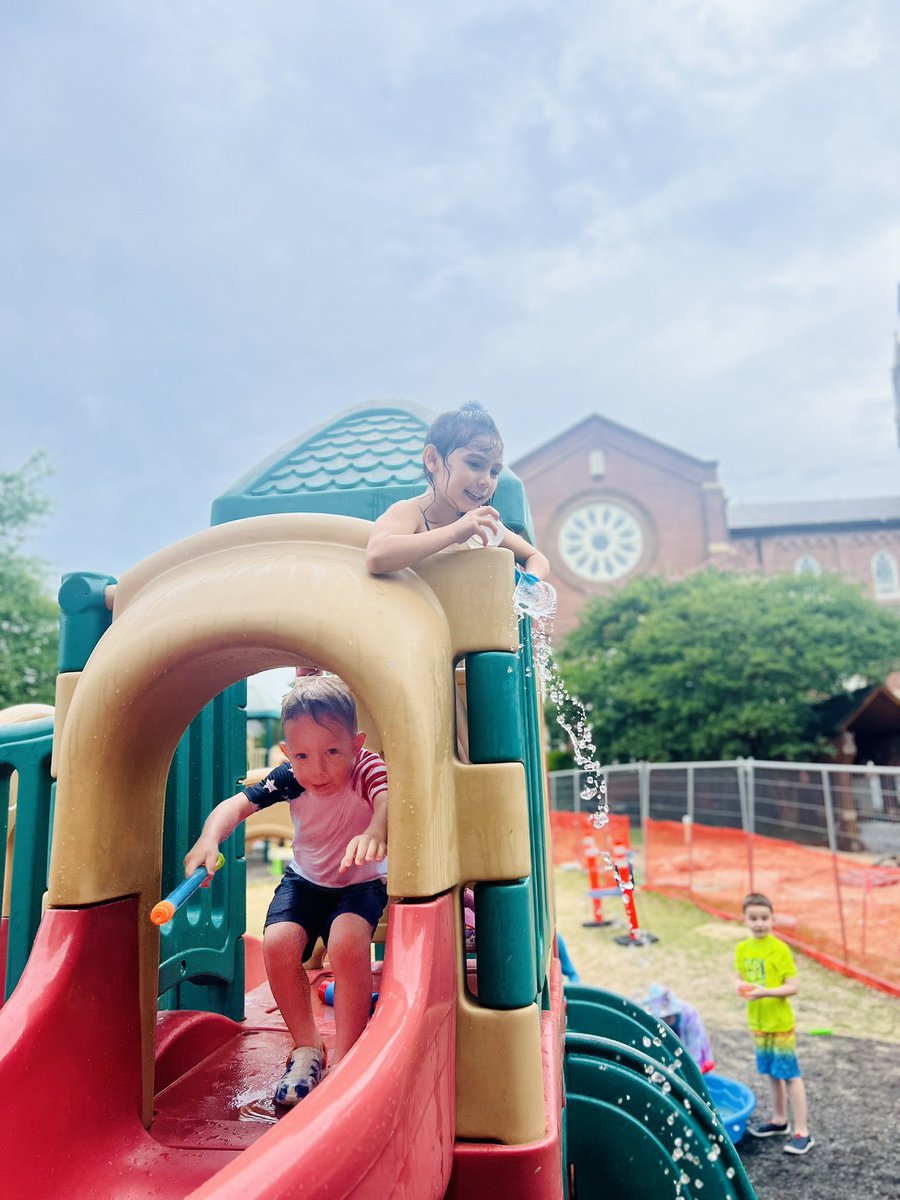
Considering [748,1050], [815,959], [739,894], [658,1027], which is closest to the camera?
[658,1027]

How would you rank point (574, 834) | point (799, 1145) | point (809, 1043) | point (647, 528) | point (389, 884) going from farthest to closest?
point (647, 528)
point (574, 834)
point (809, 1043)
point (799, 1145)
point (389, 884)

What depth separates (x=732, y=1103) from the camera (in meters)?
4.39

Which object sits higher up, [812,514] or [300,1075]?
[812,514]

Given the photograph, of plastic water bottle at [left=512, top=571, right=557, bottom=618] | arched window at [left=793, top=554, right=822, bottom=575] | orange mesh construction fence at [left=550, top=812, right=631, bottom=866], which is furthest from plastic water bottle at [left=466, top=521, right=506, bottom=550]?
arched window at [left=793, top=554, right=822, bottom=575]

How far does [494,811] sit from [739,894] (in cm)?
976

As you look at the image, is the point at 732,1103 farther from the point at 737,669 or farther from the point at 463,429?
the point at 737,669

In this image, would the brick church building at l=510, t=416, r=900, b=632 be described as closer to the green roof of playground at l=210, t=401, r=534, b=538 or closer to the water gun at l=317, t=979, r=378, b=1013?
the green roof of playground at l=210, t=401, r=534, b=538

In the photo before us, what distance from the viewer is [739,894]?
10.2m

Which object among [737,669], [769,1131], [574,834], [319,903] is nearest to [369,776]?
[319,903]

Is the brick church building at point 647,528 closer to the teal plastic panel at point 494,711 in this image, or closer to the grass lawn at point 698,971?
the grass lawn at point 698,971

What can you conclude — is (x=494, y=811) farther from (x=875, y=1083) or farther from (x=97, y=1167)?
(x=875, y=1083)

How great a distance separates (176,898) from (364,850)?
1.21 ft

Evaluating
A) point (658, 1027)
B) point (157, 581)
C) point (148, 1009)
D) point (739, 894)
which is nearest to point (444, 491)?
point (157, 581)

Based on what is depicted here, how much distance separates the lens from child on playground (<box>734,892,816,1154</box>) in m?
4.32
